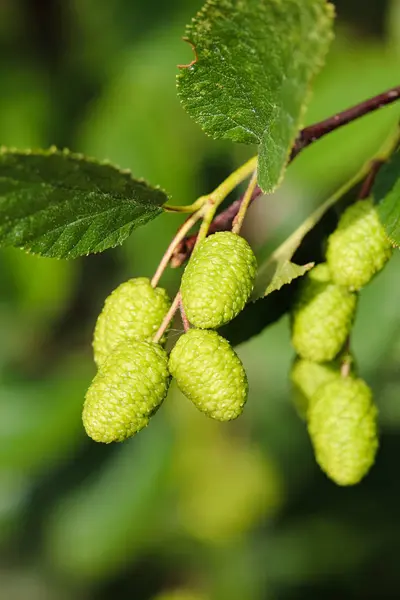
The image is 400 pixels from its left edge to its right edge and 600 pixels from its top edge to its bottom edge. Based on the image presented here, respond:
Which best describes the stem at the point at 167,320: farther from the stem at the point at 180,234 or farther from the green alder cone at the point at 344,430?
the green alder cone at the point at 344,430

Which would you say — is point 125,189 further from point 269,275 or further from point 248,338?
point 248,338

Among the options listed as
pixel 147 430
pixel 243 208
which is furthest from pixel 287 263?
pixel 147 430

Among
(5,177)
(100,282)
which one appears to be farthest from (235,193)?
(5,177)

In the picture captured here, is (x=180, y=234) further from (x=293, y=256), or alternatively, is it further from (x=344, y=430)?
(x=344, y=430)

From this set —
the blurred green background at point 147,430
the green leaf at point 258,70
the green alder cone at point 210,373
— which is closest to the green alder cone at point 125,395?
the green alder cone at point 210,373

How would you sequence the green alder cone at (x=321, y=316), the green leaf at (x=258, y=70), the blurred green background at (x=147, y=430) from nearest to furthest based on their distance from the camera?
1. the green leaf at (x=258, y=70)
2. the green alder cone at (x=321, y=316)
3. the blurred green background at (x=147, y=430)

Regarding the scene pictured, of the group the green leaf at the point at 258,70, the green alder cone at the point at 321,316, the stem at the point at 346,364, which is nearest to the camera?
the green leaf at the point at 258,70
